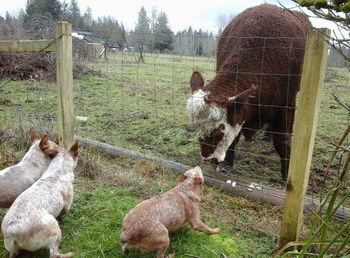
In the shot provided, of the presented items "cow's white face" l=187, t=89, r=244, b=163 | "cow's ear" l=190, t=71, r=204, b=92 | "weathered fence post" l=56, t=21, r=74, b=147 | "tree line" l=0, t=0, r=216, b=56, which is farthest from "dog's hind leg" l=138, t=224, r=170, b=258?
"tree line" l=0, t=0, r=216, b=56

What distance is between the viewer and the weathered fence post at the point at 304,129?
322cm

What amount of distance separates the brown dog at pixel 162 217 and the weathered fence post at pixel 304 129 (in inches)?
28.1

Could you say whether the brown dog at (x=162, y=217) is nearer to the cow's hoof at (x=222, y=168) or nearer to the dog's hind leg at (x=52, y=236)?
the dog's hind leg at (x=52, y=236)

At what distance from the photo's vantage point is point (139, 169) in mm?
5594

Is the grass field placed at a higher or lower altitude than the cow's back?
lower

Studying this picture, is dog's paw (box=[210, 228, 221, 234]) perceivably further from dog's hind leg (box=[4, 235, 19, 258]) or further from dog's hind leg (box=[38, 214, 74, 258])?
dog's hind leg (box=[4, 235, 19, 258])

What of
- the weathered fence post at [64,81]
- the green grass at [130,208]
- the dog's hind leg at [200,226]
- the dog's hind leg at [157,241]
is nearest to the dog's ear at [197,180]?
the dog's hind leg at [200,226]

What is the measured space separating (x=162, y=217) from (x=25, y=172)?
5.24 feet

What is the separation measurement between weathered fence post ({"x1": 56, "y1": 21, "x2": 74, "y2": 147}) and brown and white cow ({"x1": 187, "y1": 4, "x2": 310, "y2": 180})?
170 centimetres

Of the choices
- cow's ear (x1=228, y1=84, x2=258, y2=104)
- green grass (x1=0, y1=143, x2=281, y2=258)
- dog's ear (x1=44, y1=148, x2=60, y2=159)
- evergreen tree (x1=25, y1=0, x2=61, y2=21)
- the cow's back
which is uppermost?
evergreen tree (x1=25, y1=0, x2=61, y2=21)

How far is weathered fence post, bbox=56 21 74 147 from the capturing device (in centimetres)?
516

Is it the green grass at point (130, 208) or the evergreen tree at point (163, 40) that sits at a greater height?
the evergreen tree at point (163, 40)

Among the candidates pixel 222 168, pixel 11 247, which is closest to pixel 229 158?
pixel 222 168

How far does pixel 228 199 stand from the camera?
486cm
